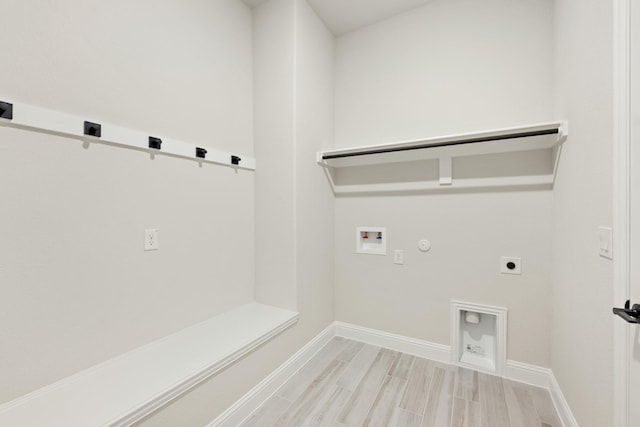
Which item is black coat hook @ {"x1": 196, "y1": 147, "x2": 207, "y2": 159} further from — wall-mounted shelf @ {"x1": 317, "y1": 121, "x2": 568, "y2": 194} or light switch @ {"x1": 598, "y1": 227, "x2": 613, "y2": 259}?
light switch @ {"x1": 598, "y1": 227, "x2": 613, "y2": 259}

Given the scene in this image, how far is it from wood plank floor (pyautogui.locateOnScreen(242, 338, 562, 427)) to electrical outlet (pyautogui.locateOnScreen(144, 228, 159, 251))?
3.85 ft

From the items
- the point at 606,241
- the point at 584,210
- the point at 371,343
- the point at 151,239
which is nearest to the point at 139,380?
the point at 151,239

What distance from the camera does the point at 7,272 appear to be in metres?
1.06

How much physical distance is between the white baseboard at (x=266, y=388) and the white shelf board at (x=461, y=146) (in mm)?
1631

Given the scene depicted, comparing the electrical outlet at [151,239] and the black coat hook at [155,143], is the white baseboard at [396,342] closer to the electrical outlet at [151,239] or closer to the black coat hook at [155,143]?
the electrical outlet at [151,239]

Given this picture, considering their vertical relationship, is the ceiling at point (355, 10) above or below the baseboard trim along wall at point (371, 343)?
above

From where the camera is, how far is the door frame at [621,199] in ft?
3.04

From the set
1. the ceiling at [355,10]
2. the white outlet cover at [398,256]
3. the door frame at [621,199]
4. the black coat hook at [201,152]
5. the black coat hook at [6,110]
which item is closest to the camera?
the door frame at [621,199]

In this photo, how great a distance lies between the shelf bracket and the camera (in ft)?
6.75

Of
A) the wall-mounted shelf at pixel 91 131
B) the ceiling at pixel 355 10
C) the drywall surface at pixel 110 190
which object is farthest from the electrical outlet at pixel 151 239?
the ceiling at pixel 355 10

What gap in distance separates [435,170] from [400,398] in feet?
5.50

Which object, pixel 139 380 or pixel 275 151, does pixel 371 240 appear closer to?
pixel 275 151

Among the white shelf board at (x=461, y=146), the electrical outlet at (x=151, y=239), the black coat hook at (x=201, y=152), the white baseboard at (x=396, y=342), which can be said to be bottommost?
the white baseboard at (x=396, y=342)

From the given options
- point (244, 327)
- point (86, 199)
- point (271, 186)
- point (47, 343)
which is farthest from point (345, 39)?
point (47, 343)
